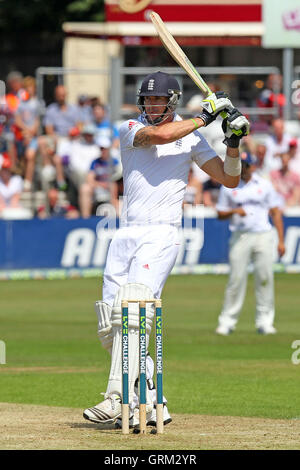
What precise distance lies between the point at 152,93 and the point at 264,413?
2594mm

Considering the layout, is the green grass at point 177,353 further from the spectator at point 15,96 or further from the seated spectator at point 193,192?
the spectator at point 15,96

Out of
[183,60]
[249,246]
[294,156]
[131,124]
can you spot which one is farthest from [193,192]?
[131,124]

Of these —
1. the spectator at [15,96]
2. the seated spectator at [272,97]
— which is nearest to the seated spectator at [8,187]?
the spectator at [15,96]

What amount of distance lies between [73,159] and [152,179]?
1502 centimetres

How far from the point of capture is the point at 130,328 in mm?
7766

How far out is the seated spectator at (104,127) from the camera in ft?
76.0

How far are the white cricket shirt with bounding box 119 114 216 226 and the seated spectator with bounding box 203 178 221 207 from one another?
1464cm

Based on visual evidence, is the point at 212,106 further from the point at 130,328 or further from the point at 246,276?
the point at 246,276

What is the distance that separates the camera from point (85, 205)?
885 inches

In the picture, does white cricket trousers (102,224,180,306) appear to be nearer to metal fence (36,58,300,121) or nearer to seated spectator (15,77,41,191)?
metal fence (36,58,300,121)

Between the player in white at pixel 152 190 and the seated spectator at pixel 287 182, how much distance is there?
14662 mm

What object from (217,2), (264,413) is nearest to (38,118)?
(217,2)

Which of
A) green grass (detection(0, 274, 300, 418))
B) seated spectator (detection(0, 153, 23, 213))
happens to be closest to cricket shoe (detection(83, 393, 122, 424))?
green grass (detection(0, 274, 300, 418))

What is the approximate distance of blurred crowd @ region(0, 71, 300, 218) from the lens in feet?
73.7
